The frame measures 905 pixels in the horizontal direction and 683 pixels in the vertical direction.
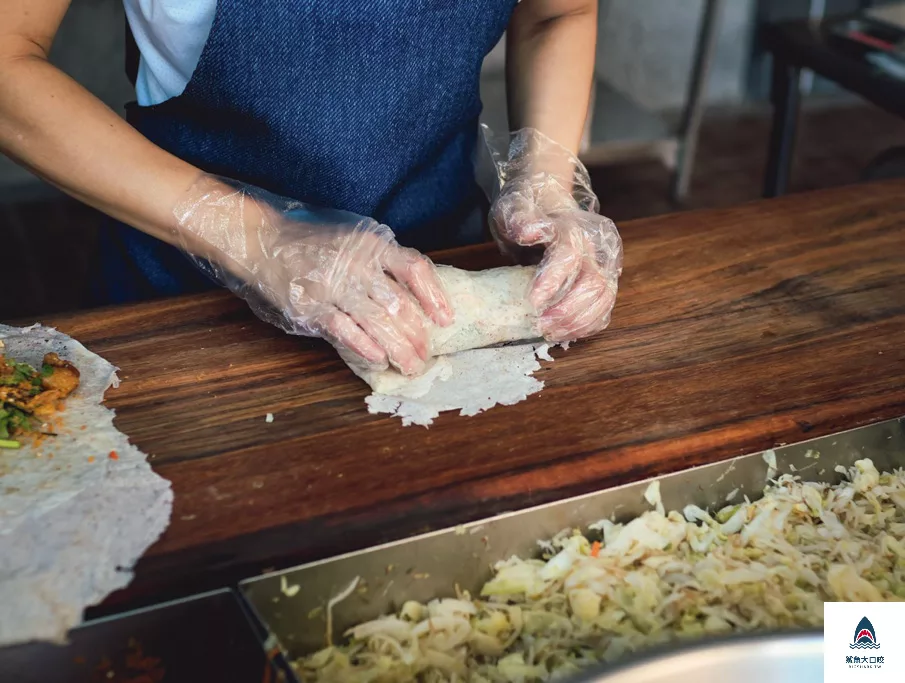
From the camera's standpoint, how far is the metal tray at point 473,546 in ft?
3.56

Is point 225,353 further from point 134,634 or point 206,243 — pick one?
point 134,634

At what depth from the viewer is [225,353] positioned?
1430 millimetres

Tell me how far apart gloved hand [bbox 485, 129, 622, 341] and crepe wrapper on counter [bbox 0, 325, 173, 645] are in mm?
699

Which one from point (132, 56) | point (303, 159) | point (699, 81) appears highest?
point (132, 56)

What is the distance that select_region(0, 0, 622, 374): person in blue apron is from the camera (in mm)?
1384

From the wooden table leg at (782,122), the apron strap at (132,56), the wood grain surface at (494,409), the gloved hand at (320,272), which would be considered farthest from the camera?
the wooden table leg at (782,122)

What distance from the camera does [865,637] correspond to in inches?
42.9

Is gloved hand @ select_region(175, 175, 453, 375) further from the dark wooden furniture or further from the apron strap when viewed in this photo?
the dark wooden furniture

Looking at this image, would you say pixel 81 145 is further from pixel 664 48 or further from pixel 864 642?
pixel 664 48

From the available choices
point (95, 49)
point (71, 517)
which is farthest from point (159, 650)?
point (95, 49)

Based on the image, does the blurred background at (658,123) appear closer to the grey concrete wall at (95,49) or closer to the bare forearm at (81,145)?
the grey concrete wall at (95,49)

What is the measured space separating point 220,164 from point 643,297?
0.83 metres

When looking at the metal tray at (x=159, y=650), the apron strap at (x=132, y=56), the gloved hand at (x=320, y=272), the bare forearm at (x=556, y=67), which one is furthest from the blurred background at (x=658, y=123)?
the metal tray at (x=159, y=650)

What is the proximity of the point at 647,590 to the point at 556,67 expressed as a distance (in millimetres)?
1166
